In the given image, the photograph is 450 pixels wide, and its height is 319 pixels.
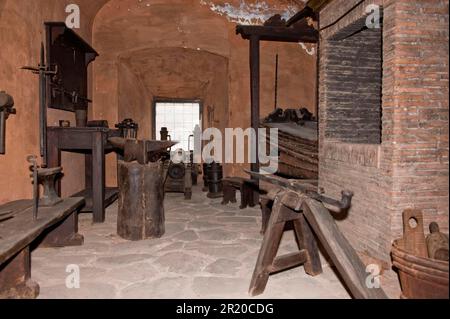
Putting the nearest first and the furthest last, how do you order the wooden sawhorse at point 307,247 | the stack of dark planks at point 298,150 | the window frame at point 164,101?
the wooden sawhorse at point 307,247 < the stack of dark planks at point 298,150 < the window frame at point 164,101

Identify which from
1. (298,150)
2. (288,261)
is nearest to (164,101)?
(298,150)

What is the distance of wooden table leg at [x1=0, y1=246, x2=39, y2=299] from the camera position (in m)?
3.09

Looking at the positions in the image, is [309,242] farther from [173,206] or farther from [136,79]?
[136,79]

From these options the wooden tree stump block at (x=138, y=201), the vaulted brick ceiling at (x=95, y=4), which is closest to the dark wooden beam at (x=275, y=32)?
the vaulted brick ceiling at (x=95, y=4)

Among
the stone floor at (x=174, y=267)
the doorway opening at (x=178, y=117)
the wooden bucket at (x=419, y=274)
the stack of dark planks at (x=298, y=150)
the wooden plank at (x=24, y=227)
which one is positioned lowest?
the stone floor at (x=174, y=267)

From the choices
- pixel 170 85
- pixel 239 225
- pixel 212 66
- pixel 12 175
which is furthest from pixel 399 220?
pixel 170 85

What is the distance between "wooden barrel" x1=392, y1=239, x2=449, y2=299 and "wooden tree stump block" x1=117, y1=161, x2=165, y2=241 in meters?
3.14

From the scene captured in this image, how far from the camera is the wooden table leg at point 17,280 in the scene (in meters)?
3.09

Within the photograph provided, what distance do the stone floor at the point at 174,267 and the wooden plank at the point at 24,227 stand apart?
534mm

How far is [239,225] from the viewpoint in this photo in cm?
575

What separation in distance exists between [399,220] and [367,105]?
6.83 ft

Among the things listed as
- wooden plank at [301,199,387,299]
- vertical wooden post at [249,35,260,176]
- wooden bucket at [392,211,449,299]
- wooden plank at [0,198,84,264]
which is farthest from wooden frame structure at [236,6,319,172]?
wooden bucket at [392,211,449,299]

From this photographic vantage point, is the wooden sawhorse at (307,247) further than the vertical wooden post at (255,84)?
No

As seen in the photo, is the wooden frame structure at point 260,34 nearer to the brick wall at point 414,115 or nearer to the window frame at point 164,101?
the brick wall at point 414,115
